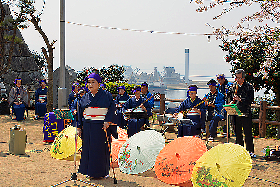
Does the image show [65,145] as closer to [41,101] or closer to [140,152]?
[140,152]

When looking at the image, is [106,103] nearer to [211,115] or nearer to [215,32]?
[211,115]

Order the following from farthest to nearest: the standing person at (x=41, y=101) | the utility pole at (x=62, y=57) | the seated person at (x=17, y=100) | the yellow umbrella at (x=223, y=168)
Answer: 1. the standing person at (x=41, y=101)
2. the seated person at (x=17, y=100)
3. the utility pole at (x=62, y=57)
4. the yellow umbrella at (x=223, y=168)

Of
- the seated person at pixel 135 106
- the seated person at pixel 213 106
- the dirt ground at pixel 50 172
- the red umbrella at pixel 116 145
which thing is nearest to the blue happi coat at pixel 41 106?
the dirt ground at pixel 50 172

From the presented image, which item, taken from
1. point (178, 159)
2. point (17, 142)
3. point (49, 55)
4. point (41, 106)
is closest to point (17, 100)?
point (41, 106)

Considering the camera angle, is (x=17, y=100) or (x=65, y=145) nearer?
(x=65, y=145)

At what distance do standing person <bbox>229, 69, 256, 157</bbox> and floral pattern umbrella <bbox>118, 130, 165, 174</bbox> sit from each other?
8.45 ft

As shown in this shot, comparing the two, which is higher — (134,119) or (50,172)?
(134,119)

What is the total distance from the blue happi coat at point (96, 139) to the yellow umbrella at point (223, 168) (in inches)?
74.3

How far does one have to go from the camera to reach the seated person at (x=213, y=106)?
10133 mm

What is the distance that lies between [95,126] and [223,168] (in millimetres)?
2554

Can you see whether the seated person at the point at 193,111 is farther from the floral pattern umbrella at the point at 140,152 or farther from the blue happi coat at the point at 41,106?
the blue happi coat at the point at 41,106

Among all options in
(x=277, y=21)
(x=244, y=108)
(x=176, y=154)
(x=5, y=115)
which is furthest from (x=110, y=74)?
(x=176, y=154)

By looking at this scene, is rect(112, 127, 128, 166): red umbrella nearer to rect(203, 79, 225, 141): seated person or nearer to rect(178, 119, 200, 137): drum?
rect(178, 119, 200, 137): drum

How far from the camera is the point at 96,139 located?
6.40 metres
